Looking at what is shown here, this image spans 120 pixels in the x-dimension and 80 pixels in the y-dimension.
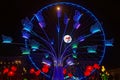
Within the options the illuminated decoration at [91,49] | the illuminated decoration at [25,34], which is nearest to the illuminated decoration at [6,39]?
the illuminated decoration at [25,34]

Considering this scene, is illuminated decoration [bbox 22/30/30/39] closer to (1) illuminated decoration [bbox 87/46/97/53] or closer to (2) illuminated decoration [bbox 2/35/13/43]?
(2) illuminated decoration [bbox 2/35/13/43]

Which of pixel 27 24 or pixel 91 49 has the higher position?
pixel 27 24

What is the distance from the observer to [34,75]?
65875 millimetres

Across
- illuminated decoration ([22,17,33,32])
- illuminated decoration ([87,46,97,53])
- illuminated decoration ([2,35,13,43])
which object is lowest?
illuminated decoration ([87,46,97,53])

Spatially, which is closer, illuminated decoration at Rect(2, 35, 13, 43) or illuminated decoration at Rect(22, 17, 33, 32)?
illuminated decoration at Rect(22, 17, 33, 32)

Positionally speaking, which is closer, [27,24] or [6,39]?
[27,24]

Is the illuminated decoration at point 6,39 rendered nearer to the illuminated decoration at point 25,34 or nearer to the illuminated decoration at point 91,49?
the illuminated decoration at point 25,34

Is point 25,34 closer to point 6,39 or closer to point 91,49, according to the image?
point 6,39

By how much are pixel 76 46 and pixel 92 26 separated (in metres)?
3.15

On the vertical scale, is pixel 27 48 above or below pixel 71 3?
below

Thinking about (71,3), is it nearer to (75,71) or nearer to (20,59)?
(75,71)

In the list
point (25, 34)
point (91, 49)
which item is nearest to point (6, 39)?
point (25, 34)

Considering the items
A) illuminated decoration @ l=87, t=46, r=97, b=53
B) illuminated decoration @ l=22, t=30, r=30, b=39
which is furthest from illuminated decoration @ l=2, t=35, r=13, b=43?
illuminated decoration @ l=87, t=46, r=97, b=53

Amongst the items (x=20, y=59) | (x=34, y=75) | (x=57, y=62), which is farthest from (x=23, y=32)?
(x=20, y=59)
